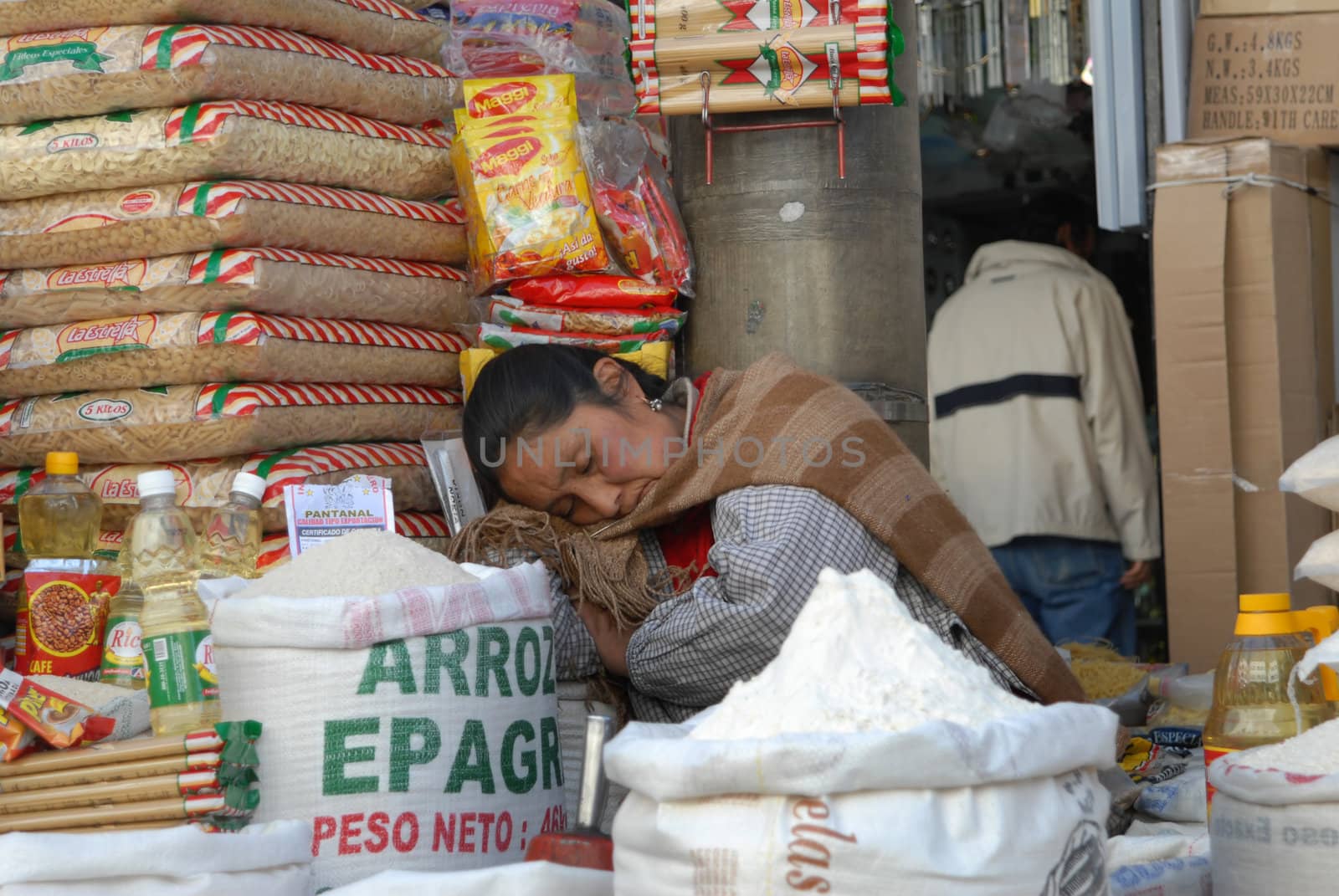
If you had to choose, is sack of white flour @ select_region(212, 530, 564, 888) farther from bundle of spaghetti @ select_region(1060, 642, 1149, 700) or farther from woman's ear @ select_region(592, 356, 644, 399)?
bundle of spaghetti @ select_region(1060, 642, 1149, 700)

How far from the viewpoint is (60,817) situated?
4.69ft

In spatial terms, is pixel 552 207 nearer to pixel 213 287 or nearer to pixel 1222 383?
pixel 213 287

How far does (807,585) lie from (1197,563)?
61.9 inches

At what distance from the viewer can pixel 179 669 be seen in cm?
182

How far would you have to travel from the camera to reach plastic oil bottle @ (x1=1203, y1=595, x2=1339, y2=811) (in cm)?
189

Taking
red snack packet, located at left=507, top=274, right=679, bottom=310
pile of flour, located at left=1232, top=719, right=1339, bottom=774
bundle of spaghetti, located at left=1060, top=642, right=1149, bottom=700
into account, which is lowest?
bundle of spaghetti, located at left=1060, top=642, right=1149, bottom=700

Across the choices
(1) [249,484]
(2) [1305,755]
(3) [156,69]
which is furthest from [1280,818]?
(3) [156,69]

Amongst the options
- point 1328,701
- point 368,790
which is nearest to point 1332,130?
point 1328,701

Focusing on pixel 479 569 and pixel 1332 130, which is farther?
pixel 1332 130

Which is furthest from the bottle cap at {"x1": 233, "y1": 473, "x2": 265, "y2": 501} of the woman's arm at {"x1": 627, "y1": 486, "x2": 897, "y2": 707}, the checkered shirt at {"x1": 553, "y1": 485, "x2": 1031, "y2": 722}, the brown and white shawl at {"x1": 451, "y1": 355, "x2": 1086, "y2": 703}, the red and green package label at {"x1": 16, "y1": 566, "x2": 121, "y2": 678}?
the woman's arm at {"x1": 627, "y1": 486, "x2": 897, "y2": 707}

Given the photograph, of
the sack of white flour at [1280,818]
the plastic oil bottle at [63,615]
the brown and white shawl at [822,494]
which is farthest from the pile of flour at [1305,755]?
the plastic oil bottle at [63,615]

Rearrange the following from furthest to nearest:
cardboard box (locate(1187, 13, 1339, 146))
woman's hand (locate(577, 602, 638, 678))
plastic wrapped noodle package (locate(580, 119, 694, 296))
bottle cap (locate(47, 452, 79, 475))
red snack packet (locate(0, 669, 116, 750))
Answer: cardboard box (locate(1187, 13, 1339, 146)), plastic wrapped noodle package (locate(580, 119, 694, 296)), woman's hand (locate(577, 602, 638, 678)), bottle cap (locate(47, 452, 79, 475)), red snack packet (locate(0, 669, 116, 750))

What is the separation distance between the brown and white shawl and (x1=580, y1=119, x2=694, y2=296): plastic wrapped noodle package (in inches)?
13.9

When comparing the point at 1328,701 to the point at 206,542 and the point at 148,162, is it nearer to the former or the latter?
the point at 206,542
